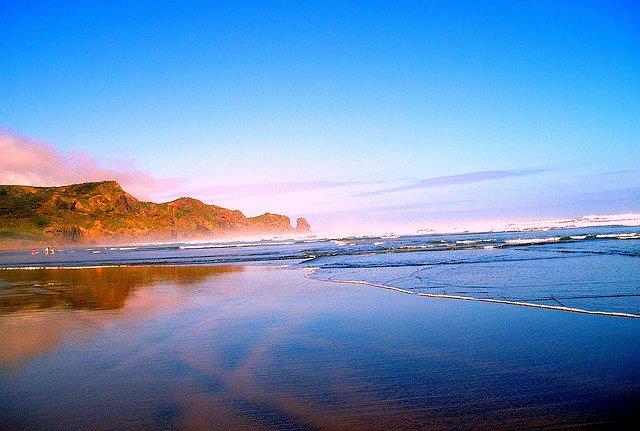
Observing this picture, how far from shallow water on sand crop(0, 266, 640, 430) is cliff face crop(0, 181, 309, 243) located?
112 metres

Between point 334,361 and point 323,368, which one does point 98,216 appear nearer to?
point 334,361

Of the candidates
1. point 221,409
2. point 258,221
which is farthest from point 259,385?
point 258,221

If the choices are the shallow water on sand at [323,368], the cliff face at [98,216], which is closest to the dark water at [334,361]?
the shallow water on sand at [323,368]

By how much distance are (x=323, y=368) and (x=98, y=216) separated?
430 ft

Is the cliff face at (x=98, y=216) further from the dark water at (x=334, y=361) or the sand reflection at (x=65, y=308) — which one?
the dark water at (x=334, y=361)

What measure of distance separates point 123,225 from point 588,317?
12851 cm

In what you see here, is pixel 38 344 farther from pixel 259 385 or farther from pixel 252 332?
pixel 259 385

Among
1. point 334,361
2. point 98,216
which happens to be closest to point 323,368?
point 334,361

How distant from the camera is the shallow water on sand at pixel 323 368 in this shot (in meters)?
4.28

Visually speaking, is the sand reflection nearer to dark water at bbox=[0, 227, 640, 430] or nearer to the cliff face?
dark water at bbox=[0, 227, 640, 430]

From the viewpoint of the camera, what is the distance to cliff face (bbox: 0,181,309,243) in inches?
4279

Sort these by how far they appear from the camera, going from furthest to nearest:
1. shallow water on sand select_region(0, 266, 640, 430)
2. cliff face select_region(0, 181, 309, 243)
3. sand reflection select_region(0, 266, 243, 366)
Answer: cliff face select_region(0, 181, 309, 243), sand reflection select_region(0, 266, 243, 366), shallow water on sand select_region(0, 266, 640, 430)

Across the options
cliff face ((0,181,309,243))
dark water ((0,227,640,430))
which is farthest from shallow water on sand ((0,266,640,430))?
cliff face ((0,181,309,243))

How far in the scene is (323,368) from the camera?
18.7 ft
